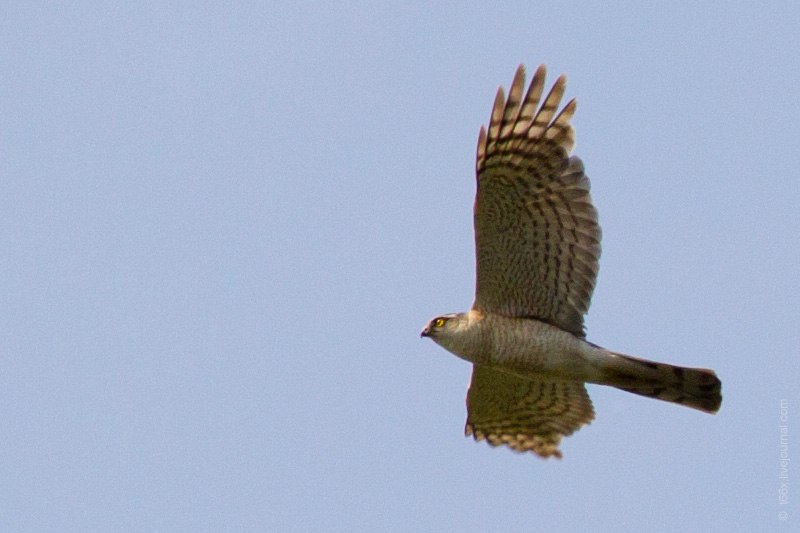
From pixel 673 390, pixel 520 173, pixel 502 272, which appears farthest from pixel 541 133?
pixel 673 390

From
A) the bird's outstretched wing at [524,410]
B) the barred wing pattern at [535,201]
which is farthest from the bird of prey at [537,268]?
the bird's outstretched wing at [524,410]

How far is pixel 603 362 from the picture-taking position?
13055 millimetres

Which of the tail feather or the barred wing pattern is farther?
the tail feather

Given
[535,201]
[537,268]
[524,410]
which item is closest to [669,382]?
[537,268]

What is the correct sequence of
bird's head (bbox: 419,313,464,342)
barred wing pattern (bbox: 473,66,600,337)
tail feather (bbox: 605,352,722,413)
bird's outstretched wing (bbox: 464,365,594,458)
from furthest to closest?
bird's outstretched wing (bbox: 464,365,594,458) → bird's head (bbox: 419,313,464,342) → tail feather (bbox: 605,352,722,413) → barred wing pattern (bbox: 473,66,600,337)

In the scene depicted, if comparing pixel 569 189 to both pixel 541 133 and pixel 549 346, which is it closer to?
pixel 541 133

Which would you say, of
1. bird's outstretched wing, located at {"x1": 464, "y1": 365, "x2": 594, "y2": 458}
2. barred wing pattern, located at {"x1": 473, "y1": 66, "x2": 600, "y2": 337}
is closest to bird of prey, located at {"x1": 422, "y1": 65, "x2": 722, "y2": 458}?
barred wing pattern, located at {"x1": 473, "y1": 66, "x2": 600, "y2": 337}

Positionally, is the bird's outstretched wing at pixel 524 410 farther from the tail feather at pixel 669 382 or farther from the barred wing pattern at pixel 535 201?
the barred wing pattern at pixel 535 201

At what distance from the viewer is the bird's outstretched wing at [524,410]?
46.4 feet

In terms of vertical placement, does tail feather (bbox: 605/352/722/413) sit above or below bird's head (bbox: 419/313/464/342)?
below

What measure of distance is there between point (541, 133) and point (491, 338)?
1.91 m

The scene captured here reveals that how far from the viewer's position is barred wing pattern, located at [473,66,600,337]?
12.7 meters

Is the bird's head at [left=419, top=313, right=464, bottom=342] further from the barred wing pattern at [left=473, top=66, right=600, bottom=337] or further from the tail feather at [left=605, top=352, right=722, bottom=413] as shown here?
the tail feather at [left=605, top=352, right=722, bottom=413]

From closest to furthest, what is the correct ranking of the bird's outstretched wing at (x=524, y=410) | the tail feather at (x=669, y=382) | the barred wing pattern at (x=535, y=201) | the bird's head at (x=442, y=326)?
the barred wing pattern at (x=535, y=201) < the tail feather at (x=669, y=382) < the bird's head at (x=442, y=326) < the bird's outstretched wing at (x=524, y=410)
